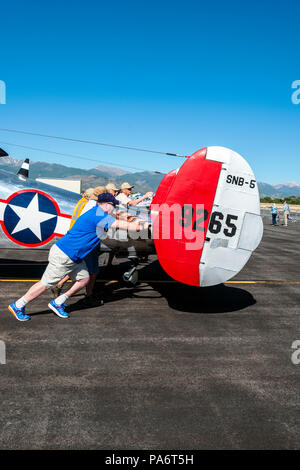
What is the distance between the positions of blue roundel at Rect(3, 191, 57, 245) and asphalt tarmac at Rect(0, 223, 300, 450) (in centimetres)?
111

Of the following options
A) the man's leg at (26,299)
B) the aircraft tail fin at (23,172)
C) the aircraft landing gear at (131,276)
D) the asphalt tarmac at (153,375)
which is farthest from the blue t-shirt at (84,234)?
the aircraft tail fin at (23,172)

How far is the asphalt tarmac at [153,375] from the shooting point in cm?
274

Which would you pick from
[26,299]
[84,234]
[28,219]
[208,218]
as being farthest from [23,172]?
[208,218]

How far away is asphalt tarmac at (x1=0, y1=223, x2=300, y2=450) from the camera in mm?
2740

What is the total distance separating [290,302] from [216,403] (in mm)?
4076

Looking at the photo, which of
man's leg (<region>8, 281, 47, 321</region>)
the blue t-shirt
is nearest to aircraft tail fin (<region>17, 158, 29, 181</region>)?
the blue t-shirt

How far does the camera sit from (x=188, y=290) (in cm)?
733

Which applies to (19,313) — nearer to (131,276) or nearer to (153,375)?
(153,375)

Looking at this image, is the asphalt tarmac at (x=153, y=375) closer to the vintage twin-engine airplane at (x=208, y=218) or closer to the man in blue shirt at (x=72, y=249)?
the man in blue shirt at (x=72, y=249)

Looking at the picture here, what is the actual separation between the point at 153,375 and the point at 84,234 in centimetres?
231

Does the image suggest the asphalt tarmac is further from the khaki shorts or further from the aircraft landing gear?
the khaki shorts

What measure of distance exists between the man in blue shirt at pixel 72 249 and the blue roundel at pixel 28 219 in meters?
1.45

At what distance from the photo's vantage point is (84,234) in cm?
515
